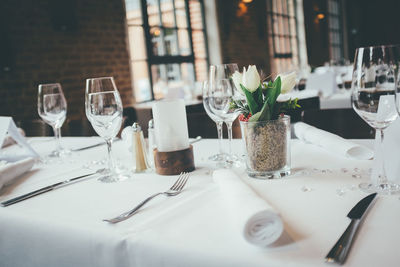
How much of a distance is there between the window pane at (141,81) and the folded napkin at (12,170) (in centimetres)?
402

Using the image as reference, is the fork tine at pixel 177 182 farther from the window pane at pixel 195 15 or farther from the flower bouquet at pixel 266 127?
the window pane at pixel 195 15

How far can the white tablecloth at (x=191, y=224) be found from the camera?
52 centimetres

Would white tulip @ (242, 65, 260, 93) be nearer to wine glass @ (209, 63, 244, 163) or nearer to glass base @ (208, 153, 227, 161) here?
wine glass @ (209, 63, 244, 163)

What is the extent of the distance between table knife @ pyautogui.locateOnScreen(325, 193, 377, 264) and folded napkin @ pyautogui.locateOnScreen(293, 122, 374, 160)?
0.30 m

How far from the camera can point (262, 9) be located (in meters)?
8.15

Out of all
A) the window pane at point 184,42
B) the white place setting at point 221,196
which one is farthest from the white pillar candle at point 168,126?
the window pane at point 184,42

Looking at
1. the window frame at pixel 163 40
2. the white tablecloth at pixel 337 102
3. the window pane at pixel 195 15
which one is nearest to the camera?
the white tablecloth at pixel 337 102

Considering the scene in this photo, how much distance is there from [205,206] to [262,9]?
809cm

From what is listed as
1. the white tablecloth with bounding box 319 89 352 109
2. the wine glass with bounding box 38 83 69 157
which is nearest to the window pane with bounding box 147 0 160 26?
the white tablecloth with bounding box 319 89 352 109

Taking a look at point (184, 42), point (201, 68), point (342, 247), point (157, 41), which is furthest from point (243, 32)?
point (342, 247)

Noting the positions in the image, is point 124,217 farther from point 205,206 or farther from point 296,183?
point 296,183

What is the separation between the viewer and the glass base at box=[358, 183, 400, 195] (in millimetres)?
678

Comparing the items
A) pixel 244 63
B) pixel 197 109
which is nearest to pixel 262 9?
pixel 244 63

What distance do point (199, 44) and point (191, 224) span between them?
6.12m
